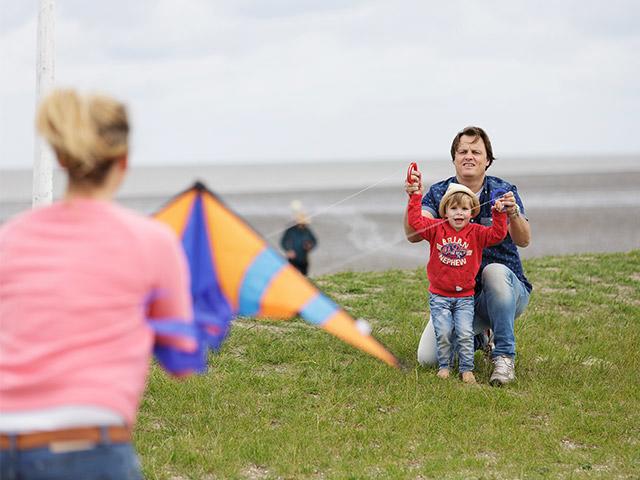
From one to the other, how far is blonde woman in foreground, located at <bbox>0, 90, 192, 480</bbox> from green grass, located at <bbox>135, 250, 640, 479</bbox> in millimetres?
3007

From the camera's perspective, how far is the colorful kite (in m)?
3.09

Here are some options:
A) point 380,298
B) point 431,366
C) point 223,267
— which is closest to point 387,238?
point 380,298

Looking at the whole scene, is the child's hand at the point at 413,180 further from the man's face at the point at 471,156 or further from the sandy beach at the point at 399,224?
the sandy beach at the point at 399,224

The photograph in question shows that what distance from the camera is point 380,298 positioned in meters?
9.88

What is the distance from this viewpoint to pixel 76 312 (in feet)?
7.97

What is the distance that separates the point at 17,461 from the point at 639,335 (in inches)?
289

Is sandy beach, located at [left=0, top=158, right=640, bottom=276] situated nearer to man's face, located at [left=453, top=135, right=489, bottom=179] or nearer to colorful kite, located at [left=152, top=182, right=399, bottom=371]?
man's face, located at [left=453, top=135, right=489, bottom=179]

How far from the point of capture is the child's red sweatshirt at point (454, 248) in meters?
6.75

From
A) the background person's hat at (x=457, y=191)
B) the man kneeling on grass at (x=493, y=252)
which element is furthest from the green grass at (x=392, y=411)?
the background person's hat at (x=457, y=191)

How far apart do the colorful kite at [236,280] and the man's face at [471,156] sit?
3.93 metres

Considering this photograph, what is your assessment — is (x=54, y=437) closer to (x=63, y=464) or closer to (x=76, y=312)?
(x=63, y=464)

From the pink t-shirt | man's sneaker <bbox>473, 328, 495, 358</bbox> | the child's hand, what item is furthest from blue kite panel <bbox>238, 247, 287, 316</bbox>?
man's sneaker <bbox>473, 328, 495, 358</bbox>

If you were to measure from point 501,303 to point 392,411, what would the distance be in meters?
1.17

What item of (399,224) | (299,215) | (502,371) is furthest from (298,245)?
(399,224)
